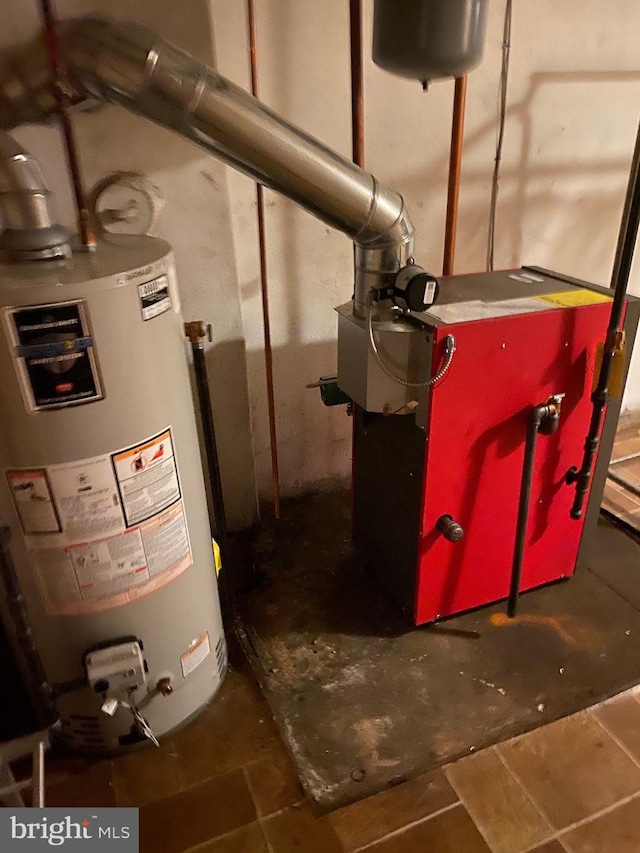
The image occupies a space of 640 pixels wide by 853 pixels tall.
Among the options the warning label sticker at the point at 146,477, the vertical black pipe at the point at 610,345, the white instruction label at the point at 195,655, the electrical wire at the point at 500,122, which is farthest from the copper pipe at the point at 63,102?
the electrical wire at the point at 500,122

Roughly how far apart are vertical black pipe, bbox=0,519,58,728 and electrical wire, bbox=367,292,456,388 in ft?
2.61

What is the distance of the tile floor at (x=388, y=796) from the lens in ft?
3.92

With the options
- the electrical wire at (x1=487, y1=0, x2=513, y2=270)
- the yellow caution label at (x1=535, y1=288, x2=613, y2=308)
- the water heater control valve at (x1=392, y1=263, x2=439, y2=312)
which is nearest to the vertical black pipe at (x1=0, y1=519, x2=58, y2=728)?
the water heater control valve at (x1=392, y1=263, x2=439, y2=312)

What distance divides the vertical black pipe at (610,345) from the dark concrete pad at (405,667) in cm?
32

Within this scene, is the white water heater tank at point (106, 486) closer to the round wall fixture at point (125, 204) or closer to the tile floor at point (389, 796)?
the tile floor at point (389, 796)

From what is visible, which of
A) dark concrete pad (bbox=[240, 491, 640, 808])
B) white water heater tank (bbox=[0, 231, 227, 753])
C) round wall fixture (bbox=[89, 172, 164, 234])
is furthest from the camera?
round wall fixture (bbox=[89, 172, 164, 234])

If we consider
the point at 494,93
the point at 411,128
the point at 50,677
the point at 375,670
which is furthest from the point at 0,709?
the point at 494,93

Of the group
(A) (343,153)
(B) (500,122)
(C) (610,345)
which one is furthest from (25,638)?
(B) (500,122)

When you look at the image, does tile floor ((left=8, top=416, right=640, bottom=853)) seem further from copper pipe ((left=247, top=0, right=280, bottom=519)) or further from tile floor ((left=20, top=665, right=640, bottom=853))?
copper pipe ((left=247, top=0, right=280, bottom=519))

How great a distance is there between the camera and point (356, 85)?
1583 millimetres

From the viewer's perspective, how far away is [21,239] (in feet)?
3.49

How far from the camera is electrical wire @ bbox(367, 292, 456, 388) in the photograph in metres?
1.29

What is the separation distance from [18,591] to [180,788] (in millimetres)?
546

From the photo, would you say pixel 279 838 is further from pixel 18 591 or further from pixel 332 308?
pixel 332 308
